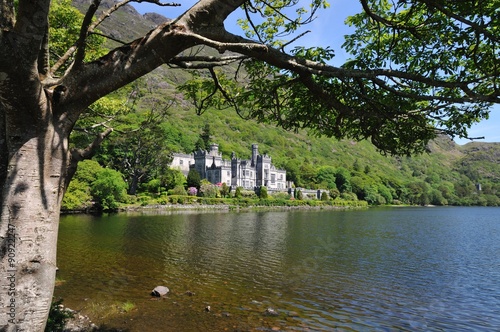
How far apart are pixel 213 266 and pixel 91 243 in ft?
33.0

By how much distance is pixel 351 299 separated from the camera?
A: 1466cm

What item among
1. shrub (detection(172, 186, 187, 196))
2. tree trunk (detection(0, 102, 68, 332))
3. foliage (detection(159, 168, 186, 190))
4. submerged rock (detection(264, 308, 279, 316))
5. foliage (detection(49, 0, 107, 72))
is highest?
foliage (detection(49, 0, 107, 72))

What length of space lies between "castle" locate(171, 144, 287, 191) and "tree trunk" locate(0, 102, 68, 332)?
10112cm

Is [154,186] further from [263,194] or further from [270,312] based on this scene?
[270,312]

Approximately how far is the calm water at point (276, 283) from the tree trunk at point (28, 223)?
7.97 metres

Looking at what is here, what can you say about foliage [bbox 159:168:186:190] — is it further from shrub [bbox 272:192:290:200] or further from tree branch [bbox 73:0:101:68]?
tree branch [bbox 73:0:101:68]

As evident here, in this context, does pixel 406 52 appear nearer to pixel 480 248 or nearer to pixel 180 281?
pixel 180 281

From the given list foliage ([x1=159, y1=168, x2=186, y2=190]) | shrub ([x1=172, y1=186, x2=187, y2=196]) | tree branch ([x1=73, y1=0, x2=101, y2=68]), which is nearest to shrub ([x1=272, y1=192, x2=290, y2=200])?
foliage ([x1=159, y1=168, x2=186, y2=190])

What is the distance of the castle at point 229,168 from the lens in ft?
355

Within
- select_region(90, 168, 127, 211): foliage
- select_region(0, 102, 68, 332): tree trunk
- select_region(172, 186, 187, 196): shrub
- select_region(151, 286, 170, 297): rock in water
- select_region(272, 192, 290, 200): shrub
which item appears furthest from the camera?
select_region(272, 192, 290, 200): shrub

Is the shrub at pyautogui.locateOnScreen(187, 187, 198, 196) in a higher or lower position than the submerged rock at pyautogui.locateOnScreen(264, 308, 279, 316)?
higher

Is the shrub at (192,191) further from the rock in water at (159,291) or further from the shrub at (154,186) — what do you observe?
the rock in water at (159,291)

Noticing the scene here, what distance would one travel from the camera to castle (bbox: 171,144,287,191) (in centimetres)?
10812

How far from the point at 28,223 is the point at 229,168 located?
106 metres
